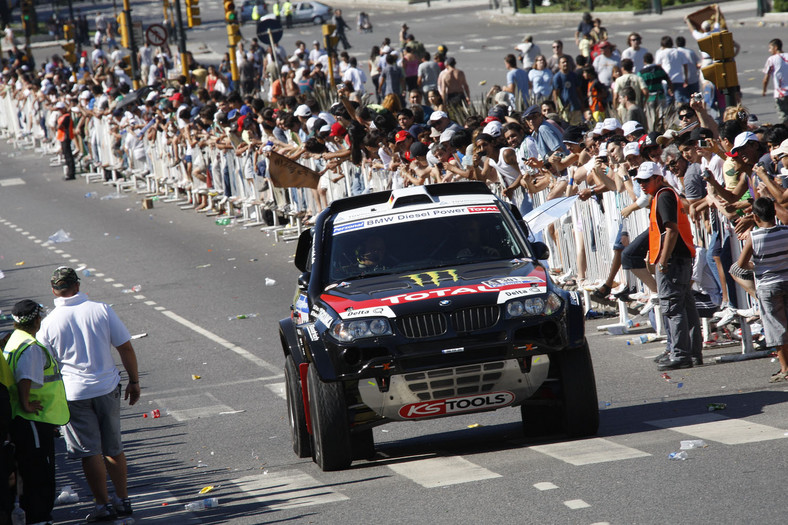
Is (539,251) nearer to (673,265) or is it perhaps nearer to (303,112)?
(673,265)

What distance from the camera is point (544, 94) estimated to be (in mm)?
27312

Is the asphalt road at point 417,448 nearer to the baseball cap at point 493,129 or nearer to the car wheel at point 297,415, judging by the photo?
the car wheel at point 297,415

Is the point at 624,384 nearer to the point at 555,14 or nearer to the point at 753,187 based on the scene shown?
the point at 753,187

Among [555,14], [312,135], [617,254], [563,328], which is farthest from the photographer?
[555,14]

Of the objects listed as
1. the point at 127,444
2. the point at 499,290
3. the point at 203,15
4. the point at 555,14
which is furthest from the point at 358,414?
the point at 203,15

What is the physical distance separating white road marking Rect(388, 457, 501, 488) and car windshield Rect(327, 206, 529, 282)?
1504mm

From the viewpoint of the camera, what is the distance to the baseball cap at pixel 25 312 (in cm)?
879

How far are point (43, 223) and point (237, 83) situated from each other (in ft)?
61.5

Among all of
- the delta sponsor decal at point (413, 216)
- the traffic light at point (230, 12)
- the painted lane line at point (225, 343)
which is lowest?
the painted lane line at point (225, 343)

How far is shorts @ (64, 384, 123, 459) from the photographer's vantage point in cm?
898

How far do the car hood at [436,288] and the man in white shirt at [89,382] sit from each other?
163 centimetres

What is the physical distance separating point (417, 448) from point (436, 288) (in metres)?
1.59

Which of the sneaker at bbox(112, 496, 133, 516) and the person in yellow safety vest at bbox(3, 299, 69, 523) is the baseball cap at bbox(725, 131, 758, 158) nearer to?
the sneaker at bbox(112, 496, 133, 516)

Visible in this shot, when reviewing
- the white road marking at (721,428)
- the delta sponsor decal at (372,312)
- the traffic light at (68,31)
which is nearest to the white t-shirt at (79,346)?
the delta sponsor decal at (372,312)
